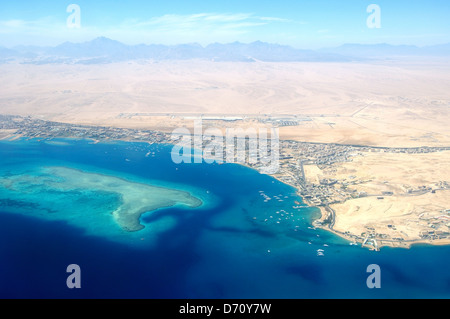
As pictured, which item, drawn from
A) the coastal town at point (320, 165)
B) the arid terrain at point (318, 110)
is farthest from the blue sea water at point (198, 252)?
the arid terrain at point (318, 110)

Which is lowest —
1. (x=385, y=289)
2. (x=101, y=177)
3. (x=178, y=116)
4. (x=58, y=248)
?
(x=385, y=289)

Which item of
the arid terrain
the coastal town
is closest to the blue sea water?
the coastal town

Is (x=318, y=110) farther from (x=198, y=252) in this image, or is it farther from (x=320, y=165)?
(x=198, y=252)

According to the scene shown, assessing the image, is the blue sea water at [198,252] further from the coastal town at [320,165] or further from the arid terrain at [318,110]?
the arid terrain at [318,110]

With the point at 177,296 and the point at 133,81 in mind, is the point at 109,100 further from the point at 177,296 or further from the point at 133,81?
the point at 177,296

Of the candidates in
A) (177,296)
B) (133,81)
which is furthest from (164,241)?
(133,81)
